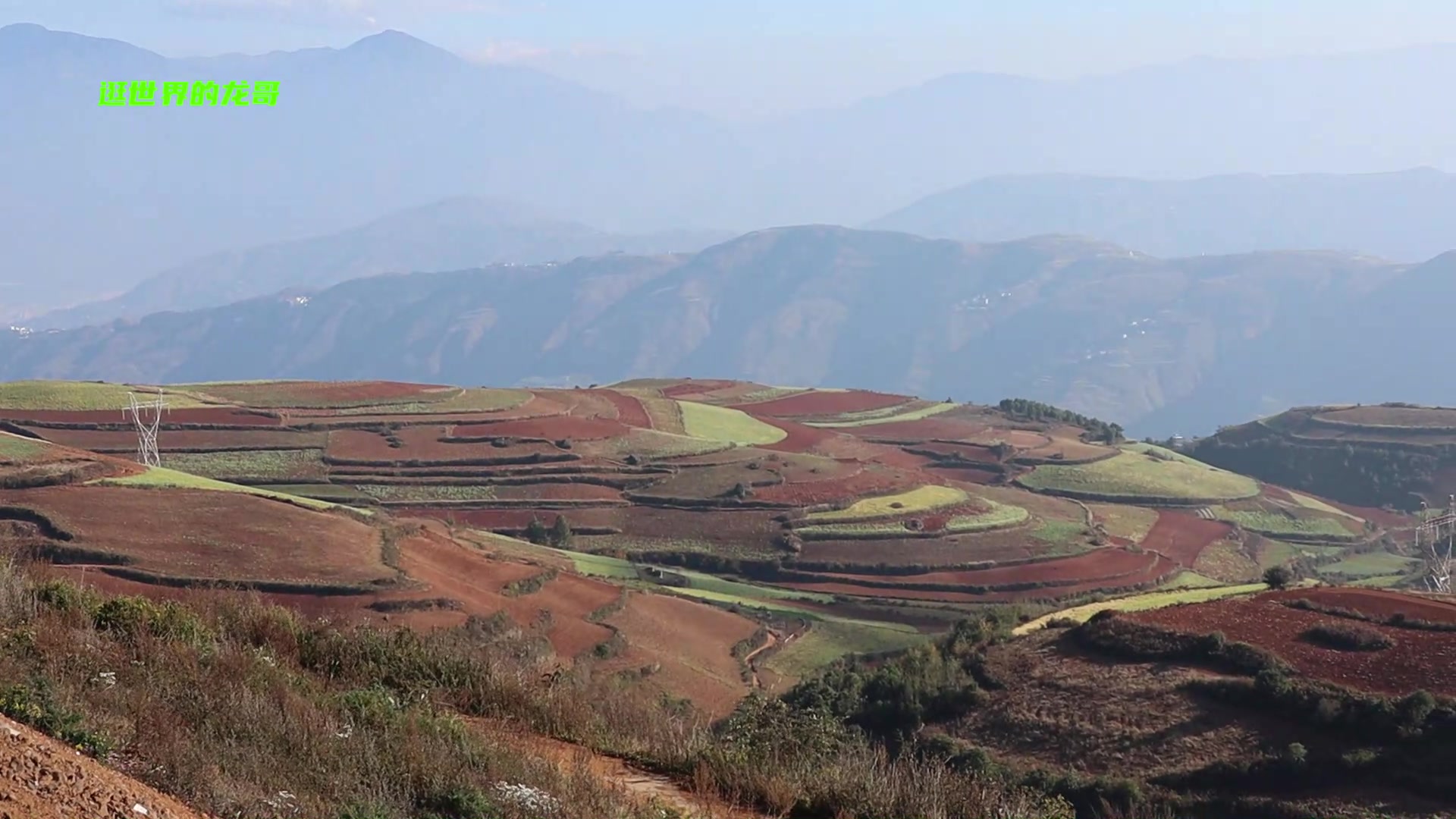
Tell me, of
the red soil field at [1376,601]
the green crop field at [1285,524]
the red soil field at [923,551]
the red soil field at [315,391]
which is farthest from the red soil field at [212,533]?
the green crop field at [1285,524]

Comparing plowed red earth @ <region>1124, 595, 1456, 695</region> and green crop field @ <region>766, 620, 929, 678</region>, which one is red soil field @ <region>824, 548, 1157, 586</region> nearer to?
Answer: green crop field @ <region>766, 620, 929, 678</region>

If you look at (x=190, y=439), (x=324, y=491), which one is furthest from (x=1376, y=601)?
(x=190, y=439)

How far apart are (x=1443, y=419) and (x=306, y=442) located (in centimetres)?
8156

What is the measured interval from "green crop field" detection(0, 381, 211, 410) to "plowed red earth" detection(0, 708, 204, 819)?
55.3 m

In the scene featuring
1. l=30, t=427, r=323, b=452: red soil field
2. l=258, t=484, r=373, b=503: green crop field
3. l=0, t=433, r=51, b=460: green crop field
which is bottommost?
l=258, t=484, r=373, b=503: green crop field

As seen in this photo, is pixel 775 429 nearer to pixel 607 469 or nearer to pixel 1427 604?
pixel 607 469

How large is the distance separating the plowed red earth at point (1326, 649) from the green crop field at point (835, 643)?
33.5ft

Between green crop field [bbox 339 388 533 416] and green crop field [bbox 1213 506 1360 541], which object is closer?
green crop field [bbox 339 388 533 416]

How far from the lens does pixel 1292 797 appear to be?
20203 millimetres

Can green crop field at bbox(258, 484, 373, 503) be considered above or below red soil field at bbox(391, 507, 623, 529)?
above

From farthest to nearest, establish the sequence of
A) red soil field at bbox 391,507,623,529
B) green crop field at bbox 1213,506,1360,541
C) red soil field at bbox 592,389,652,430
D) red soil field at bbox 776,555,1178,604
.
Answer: red soil field at bbox 592,389,652,430 < green crop field at bbox 1213,506,1360,541 < red soil field at bbox 391,507,623,529 < red soil field at bbox 776,555,1178,604

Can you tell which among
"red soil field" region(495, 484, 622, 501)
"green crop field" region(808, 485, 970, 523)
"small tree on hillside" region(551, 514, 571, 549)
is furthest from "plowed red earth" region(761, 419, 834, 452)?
"small tree on hillside" region(551, 514, 571, 549)

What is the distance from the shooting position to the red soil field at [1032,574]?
48.5 meters

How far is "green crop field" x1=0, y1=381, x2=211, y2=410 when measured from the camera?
56938 millimetres
